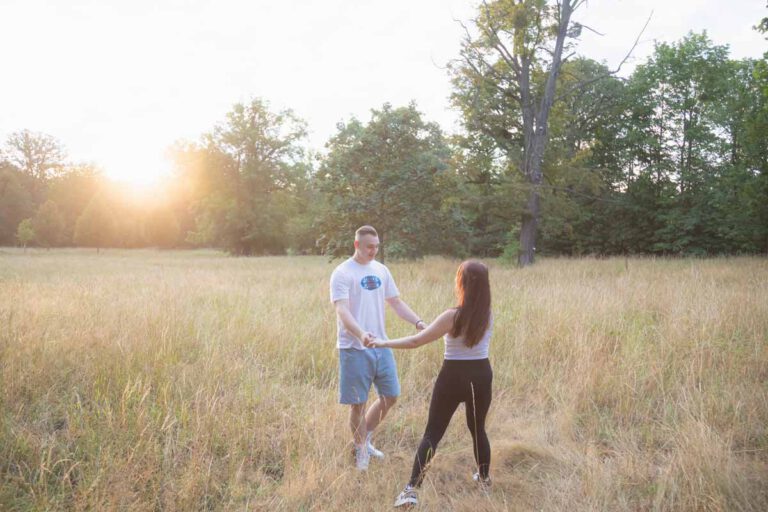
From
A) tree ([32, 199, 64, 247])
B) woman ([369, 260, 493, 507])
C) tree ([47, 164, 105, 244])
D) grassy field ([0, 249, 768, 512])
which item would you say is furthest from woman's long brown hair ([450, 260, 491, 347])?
tree ([47, 164, 105, 244])

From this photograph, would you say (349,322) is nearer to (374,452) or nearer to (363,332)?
(363,332)

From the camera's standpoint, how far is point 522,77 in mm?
17828

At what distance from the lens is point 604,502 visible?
303 cm

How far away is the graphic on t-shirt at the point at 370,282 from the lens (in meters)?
3.61

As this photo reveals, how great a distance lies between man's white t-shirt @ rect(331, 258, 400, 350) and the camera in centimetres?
352

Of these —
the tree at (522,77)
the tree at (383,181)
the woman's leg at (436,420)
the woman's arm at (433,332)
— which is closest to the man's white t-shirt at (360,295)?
the woman's arm at (433,332)

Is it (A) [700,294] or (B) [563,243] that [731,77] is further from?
(A) [700,294]

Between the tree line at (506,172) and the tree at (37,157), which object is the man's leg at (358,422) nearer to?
the tree line at (506,172)

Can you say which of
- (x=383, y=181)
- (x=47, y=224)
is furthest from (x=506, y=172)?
(x=47, y=224)

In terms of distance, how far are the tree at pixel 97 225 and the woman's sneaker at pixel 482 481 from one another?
53.1m

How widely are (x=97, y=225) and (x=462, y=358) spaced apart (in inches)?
2151

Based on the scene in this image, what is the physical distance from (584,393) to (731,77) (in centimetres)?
3090

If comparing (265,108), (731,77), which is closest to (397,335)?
(731,77)

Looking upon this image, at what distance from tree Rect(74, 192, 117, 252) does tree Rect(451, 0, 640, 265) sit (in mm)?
43651
